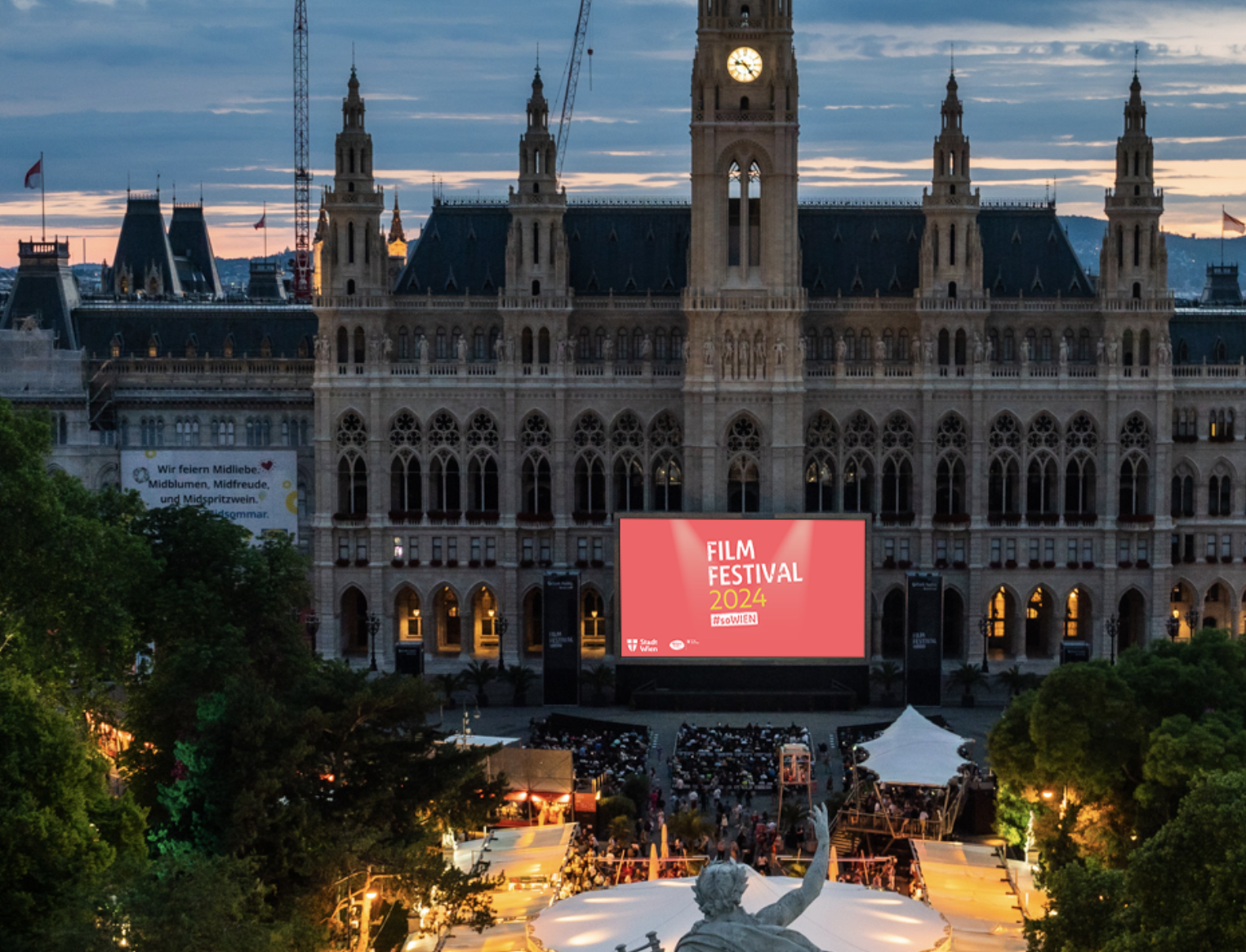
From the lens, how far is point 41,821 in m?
48.3

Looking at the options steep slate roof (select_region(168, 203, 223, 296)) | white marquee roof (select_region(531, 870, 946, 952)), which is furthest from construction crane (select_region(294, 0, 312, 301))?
white marquee roof (select_region(531, 870, 946, 952))

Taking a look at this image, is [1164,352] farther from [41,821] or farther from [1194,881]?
[41,821]

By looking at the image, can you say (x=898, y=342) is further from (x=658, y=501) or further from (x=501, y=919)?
(x=501, y=919)

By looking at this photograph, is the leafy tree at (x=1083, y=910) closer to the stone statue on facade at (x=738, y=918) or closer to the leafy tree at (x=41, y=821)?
the stone statue on facade at (x=738, y=918)

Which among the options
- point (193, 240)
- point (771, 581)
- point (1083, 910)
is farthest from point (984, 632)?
point (193, 240)

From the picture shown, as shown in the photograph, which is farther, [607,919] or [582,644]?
[582,644]

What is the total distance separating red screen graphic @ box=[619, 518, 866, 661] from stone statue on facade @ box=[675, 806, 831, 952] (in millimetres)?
72113

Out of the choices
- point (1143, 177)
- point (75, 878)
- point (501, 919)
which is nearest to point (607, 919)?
point (501, 919)

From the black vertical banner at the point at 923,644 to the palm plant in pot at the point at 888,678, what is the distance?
1186 millimetres

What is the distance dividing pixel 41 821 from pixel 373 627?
5847 centimetres

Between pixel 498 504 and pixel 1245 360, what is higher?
pixel 1245 360

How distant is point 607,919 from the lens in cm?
5234

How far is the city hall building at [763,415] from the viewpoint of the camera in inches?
4171

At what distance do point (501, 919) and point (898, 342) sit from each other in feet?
195
